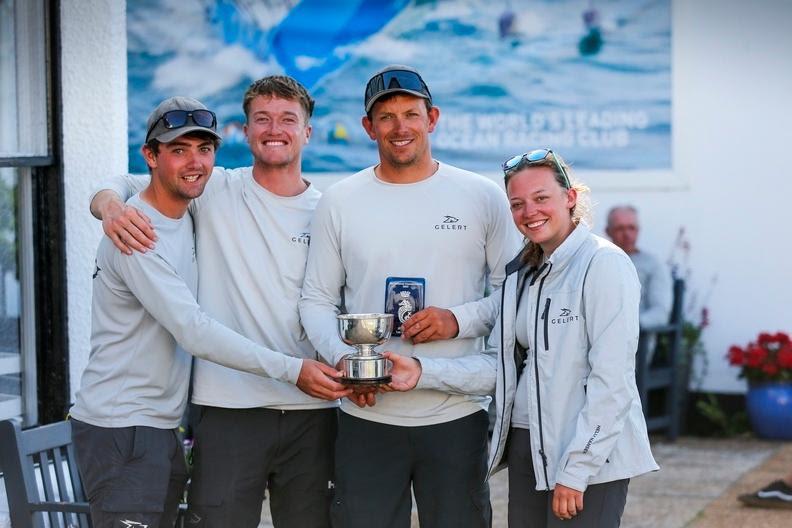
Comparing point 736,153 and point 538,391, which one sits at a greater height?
point 736,153

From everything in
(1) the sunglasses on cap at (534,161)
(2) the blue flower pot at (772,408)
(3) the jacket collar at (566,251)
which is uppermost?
(1) the sunglasses on cap at (534,161)

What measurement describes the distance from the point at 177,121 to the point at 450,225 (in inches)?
36.9

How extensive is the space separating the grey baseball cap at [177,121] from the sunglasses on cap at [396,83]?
0.54 meters

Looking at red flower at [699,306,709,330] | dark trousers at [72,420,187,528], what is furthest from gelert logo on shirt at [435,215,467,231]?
red flower at [699,306,709,330]

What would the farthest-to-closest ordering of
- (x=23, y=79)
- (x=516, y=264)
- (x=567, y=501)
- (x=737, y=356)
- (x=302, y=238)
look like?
(x=737, y=356), (x=23, y=79), (x=302, y=238), (x=516, y=264), (x=567, y=501)

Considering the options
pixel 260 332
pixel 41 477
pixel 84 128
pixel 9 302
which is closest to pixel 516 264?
pixel 260 332

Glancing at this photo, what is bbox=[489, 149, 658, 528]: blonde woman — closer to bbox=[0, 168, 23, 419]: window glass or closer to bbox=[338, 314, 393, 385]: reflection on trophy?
bbox=[338, 314, 393, 385]: reflection on trophy

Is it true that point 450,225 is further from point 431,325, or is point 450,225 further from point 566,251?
point 566,251

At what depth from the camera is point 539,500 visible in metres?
3.85

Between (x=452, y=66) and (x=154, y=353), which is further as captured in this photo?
(x=452, y=66)

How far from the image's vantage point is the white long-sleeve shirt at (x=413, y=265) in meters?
4.13

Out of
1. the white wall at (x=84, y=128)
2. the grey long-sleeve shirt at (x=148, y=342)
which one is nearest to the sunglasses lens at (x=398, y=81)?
Answer: the grey long-sleeve shirt at (x=148, y=342)

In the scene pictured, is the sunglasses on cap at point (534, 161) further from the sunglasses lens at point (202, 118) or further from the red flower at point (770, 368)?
the red flower at point (770, 368)

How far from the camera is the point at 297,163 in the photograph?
4.32m
